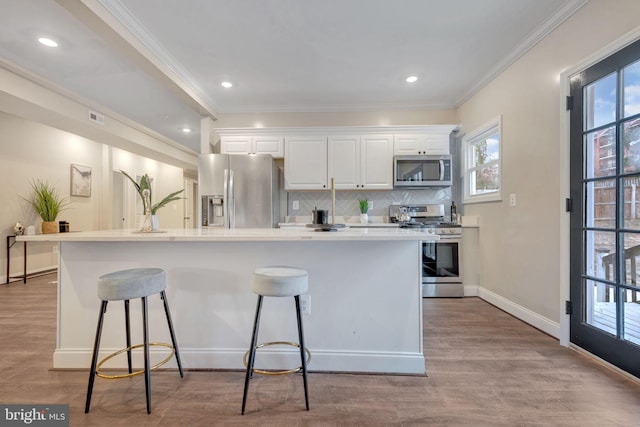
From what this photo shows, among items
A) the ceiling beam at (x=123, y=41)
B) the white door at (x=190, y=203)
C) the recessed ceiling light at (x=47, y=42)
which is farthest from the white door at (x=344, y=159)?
the white door at (x=190, y=203)

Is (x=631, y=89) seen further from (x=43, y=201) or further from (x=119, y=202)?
(x=119, y=202)

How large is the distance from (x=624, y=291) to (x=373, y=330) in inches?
61.8

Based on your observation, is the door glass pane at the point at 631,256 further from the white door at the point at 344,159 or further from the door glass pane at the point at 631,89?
the white door at the point at 344,159

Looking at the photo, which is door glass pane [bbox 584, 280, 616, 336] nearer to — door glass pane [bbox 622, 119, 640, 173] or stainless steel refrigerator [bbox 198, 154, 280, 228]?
door glass pane [bbox 622, 119, 640, 173]

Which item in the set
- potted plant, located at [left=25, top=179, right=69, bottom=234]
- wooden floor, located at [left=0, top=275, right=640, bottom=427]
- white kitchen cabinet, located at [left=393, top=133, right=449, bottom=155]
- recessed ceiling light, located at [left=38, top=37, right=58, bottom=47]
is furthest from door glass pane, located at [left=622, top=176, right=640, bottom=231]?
potted plant, located at [left=25, top=179, right=69, bottom=234]

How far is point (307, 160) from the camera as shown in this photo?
4.08 m

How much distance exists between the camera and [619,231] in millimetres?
1813

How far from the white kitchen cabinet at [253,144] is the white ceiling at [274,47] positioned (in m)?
0.51

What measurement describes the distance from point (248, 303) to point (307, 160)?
2543mm

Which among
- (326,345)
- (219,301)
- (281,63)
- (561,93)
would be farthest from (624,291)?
(281,63)

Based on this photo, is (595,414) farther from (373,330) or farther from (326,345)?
(326,345)

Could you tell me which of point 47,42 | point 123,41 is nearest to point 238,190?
point 123,41

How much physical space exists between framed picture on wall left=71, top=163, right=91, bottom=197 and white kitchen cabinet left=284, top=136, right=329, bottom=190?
14.3ft

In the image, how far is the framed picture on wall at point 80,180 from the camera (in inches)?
214
